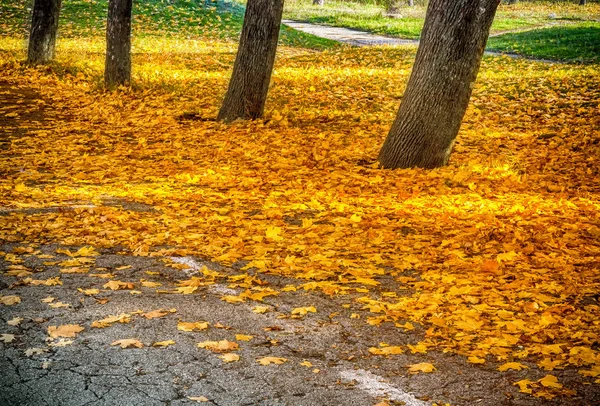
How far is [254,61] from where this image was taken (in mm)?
11031

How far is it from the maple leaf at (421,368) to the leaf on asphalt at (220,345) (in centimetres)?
106

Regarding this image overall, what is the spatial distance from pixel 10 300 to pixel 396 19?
1214 inches

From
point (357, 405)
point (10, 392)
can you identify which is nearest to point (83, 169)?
point (10, 392)

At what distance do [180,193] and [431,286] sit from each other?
3590 mm

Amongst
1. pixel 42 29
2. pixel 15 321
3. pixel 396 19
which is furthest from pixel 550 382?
pixel 396 19

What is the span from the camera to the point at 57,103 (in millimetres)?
13047

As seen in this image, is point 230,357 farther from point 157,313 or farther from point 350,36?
point 350,36

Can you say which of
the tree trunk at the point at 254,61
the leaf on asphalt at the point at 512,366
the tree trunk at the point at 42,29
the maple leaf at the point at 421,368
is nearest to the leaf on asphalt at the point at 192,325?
the maple leaf at the point at 421,368

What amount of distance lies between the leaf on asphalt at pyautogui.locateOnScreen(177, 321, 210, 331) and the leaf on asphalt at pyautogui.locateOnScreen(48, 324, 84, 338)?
62 cm

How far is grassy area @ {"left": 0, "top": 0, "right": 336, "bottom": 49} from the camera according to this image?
2412 centimetres

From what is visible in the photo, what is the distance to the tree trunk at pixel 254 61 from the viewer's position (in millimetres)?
10781

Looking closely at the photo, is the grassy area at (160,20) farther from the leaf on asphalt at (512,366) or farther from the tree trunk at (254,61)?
the leaf on asphalt at (512,366)

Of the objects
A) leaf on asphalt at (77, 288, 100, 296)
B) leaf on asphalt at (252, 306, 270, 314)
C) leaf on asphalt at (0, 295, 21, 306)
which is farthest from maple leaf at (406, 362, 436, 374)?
leaf on asphalt at (0, 295, 21, 306)

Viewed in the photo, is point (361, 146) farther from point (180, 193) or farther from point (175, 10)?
point (175, 10)
